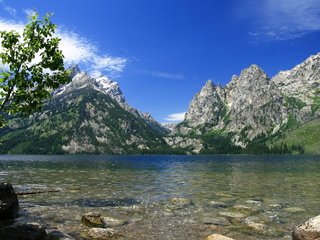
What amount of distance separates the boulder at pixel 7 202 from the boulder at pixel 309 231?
18.7 m

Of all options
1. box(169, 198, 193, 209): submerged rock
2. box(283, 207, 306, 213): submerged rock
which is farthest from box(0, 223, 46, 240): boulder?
box(283, 207, 306, 213): submerged rock

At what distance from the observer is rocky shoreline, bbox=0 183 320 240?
16.5m

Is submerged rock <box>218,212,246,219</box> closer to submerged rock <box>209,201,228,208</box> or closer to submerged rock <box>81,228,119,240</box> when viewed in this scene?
submerged rock <box>209,201,228,208</box>

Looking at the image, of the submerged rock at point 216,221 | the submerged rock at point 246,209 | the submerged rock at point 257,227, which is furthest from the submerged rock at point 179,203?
the submerged rock at point 257,227

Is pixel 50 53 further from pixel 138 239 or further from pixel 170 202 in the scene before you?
pixel 170 202

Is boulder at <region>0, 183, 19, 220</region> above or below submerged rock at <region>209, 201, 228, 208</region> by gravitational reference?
above

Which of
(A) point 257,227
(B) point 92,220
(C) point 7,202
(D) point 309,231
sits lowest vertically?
(A) point 257,227

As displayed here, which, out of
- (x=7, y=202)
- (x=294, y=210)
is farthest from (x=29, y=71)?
(x=294, y=210)

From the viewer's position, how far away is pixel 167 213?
27844mm

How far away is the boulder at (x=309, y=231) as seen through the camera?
53.6ft

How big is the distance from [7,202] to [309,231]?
63.6ft

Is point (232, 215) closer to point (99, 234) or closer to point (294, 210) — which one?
point (294, 210)

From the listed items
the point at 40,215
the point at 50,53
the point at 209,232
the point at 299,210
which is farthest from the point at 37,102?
the point at 299,210

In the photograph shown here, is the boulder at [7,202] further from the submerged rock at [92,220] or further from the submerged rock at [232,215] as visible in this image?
the submerged rock at [232,215]
